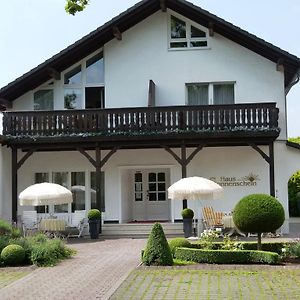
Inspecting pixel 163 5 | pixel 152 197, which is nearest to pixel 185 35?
pixel 163 5

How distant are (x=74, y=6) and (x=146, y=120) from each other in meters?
13.5

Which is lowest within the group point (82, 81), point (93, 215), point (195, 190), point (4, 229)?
point (4, 229)

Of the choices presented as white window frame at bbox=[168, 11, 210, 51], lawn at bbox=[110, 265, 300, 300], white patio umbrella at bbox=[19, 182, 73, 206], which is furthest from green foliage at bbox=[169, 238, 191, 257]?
white window frame at bbox=[168, 11, 210, 51]

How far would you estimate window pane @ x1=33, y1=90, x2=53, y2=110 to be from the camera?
2403 centimetres

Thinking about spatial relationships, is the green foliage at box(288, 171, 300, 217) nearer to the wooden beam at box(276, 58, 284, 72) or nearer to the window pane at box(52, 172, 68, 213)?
the wooden beam at box(276, 58, 284, 72)

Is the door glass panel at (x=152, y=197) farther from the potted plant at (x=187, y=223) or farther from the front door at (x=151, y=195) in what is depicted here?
the potted plant at (x=187, y=223)

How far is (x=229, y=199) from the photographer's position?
22.3 m

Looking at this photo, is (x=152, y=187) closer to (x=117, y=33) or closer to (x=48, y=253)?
(x=117, y=33)

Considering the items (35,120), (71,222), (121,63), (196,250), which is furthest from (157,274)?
(121,63)

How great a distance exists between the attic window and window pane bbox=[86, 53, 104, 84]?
2.98 m

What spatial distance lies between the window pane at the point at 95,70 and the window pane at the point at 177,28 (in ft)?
10.2

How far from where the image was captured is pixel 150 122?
21.1 m

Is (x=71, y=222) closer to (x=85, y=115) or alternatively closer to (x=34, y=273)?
(x=85, y=115)

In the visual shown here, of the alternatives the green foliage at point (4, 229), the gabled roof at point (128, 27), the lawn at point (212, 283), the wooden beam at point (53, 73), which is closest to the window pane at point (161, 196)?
the wooden beam at point (53, 73)
